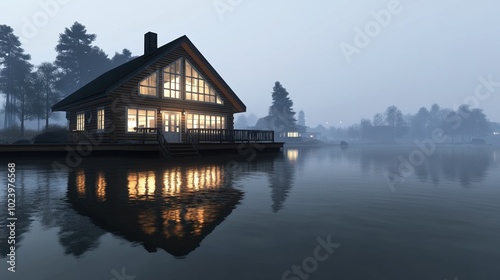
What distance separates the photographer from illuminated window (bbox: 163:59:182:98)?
2392 centimetres

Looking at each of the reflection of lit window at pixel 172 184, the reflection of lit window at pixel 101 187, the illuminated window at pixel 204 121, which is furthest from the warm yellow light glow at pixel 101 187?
the illuminated window at pixel 204 121

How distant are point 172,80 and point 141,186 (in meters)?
17.4

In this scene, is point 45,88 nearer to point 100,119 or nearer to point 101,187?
point 100,119

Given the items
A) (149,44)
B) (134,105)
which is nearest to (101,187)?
(134,105)

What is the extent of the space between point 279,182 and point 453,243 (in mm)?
6020

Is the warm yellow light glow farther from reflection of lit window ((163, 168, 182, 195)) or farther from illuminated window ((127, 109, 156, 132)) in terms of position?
illuminated window ((127, 109, 156, 132))

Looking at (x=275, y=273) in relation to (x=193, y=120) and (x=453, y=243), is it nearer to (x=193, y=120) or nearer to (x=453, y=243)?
(x=453, y=243)

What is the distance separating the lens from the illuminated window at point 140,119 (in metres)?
22.0

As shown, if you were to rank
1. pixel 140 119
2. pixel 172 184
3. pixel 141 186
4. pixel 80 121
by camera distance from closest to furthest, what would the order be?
pixel 141 186 < pixel 172 184 < pixel 140 119 < pixel 80 121

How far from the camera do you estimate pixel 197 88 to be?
2595 cm

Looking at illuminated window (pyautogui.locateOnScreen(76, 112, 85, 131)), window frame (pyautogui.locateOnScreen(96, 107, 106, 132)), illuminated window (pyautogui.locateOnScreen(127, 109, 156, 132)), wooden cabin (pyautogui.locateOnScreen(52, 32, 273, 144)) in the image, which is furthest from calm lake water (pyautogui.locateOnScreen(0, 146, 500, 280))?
illuminated window (pyautogui.locateOnScreen(76, 112, 85, 131))

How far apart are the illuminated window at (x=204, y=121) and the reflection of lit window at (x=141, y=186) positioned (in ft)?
49.2

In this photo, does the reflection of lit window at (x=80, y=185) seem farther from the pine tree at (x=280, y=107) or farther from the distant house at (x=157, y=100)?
the pine tree at (x=280, y=107)

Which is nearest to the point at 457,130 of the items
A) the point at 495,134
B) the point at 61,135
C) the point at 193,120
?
the point at 495,134
